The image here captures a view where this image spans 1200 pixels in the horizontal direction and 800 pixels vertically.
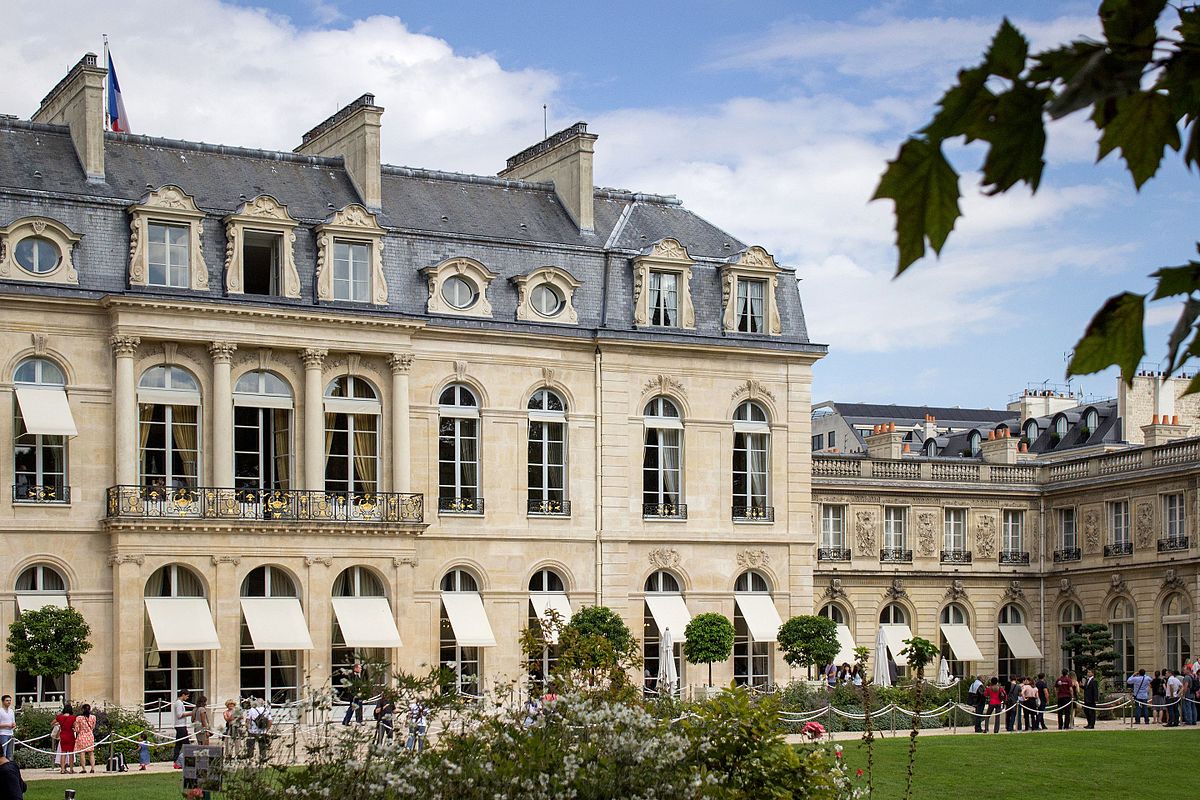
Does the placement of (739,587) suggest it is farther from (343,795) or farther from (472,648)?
(343,795)

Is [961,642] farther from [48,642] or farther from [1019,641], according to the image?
[48,642]

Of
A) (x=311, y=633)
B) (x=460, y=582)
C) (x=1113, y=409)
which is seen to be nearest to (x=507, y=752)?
(x=311, y=633)

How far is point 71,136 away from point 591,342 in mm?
11151

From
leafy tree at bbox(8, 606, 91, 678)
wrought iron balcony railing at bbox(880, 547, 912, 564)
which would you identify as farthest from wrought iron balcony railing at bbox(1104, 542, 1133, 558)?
leafy tree at bbox(8, 606, 91, 678)

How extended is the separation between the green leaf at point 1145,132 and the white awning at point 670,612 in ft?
117

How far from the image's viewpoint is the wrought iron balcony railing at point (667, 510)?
38.8 m

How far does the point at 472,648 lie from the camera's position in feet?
120

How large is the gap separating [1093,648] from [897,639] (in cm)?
521

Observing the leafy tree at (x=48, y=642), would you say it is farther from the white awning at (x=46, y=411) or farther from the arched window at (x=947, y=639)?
the arched window at (x=947, y=639)

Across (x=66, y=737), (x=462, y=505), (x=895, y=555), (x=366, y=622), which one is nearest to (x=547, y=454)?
(x=462, y=505)

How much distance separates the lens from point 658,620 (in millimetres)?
37781

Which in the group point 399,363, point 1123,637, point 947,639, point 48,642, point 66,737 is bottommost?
point 66,737

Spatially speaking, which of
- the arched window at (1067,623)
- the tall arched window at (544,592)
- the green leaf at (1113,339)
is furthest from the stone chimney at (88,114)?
the green leaf at (1113,339)

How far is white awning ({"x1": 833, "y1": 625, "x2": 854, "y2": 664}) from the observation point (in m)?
41.7
